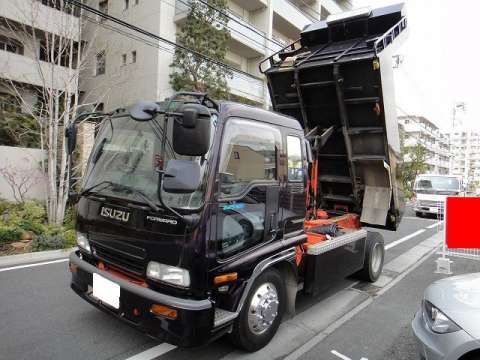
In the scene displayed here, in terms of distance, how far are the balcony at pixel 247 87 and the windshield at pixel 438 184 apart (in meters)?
8.72

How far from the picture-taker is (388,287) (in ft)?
16.9

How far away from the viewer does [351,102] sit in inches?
193

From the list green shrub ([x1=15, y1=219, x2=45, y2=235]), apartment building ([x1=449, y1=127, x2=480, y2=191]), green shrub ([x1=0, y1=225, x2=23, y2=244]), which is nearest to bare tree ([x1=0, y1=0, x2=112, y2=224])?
green shrub ([x1=15, y1=219, x2=45, y2=235])

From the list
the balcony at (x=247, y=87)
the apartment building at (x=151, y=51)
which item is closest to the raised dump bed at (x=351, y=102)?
the apartment building at (x=151, y=51)

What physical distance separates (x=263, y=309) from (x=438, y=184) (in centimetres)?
1578

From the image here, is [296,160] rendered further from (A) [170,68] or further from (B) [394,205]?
(A) [170,68]

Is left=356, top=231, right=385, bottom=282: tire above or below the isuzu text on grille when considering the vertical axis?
below

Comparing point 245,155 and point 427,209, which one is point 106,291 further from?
point 427,209

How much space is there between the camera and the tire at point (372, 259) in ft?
16.9

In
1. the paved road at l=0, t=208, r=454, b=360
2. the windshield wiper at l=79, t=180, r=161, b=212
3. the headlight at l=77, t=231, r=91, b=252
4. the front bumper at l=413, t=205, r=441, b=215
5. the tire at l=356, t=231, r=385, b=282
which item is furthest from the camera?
the front bumper at l=413, t=205, r=441, b=215

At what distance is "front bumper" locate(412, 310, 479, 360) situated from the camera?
218 cm

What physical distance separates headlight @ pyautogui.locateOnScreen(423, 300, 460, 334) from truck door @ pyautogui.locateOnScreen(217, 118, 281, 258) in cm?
138

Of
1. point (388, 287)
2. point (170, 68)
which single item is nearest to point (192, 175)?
point (388, 287)

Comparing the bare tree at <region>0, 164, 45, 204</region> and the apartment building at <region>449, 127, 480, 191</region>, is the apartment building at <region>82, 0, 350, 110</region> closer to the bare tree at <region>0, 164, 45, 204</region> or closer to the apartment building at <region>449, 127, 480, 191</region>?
the bare tree at <region>0, 164, 45, 204</region>
